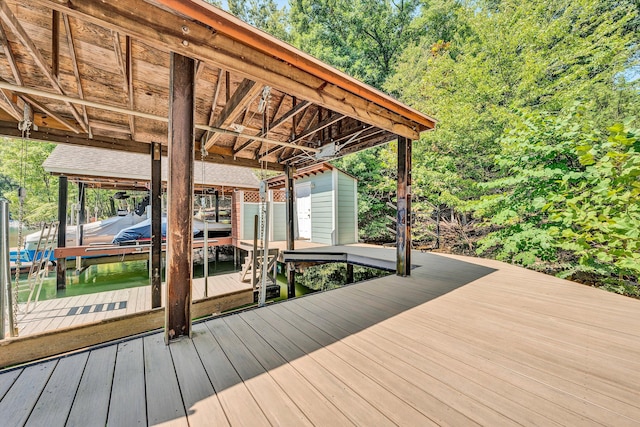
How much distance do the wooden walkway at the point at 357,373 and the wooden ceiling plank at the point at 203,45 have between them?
7.11ft

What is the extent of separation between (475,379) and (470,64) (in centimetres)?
885

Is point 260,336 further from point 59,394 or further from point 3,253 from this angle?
point 3,253

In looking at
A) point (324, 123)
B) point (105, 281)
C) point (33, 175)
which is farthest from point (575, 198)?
point (33, 175)

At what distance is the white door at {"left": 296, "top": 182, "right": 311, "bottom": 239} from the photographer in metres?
9.21

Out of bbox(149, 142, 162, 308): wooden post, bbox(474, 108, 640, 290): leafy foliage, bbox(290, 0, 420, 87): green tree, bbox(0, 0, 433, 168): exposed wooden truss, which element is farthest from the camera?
bbox(290, 0, 420, 87): green tree

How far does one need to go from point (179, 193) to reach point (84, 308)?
487 cm

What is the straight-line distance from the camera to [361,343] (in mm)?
1851

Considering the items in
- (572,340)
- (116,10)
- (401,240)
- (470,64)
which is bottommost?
(572,340)

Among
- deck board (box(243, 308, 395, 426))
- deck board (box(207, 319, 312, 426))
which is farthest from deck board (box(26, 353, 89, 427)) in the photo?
deck board (box(243, 308, 395, 426))

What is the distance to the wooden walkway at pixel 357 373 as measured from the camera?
1168 millimetres

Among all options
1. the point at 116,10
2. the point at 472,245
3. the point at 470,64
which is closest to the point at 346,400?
the point at 116,10

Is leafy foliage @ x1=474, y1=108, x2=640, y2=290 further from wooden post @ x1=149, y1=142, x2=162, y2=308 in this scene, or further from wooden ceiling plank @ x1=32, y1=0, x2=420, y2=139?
wooden post @ x1=149, y1=142, x2=162, y2=308

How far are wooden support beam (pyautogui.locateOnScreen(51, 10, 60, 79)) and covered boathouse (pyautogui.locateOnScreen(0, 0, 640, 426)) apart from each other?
0.5 inches

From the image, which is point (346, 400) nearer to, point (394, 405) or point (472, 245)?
point (394, 405)
